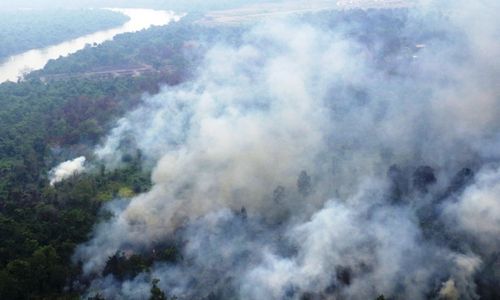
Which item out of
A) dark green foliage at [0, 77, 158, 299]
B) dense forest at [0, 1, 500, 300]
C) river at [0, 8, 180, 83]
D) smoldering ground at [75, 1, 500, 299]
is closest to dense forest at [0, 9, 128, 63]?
river at [0, 8, 180, 83]

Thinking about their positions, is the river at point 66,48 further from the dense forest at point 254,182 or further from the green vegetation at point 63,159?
the dense forest at point 254,182

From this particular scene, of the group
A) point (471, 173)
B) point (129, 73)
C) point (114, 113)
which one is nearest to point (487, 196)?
point (471, 173)

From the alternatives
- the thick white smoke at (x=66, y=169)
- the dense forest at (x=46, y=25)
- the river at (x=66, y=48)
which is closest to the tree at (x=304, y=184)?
the thick white smoke at (x=66, y=169)

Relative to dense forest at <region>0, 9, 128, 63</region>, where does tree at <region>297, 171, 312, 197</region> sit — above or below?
above

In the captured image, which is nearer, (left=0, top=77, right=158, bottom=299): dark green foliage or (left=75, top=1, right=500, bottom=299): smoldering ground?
(left=75, top=1, right=500, bottom=299): smoldering ground

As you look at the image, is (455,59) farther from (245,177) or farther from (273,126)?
(245,177)

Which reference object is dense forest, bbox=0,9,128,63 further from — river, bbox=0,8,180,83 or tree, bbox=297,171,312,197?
tree, bbox=297,171,312,197
